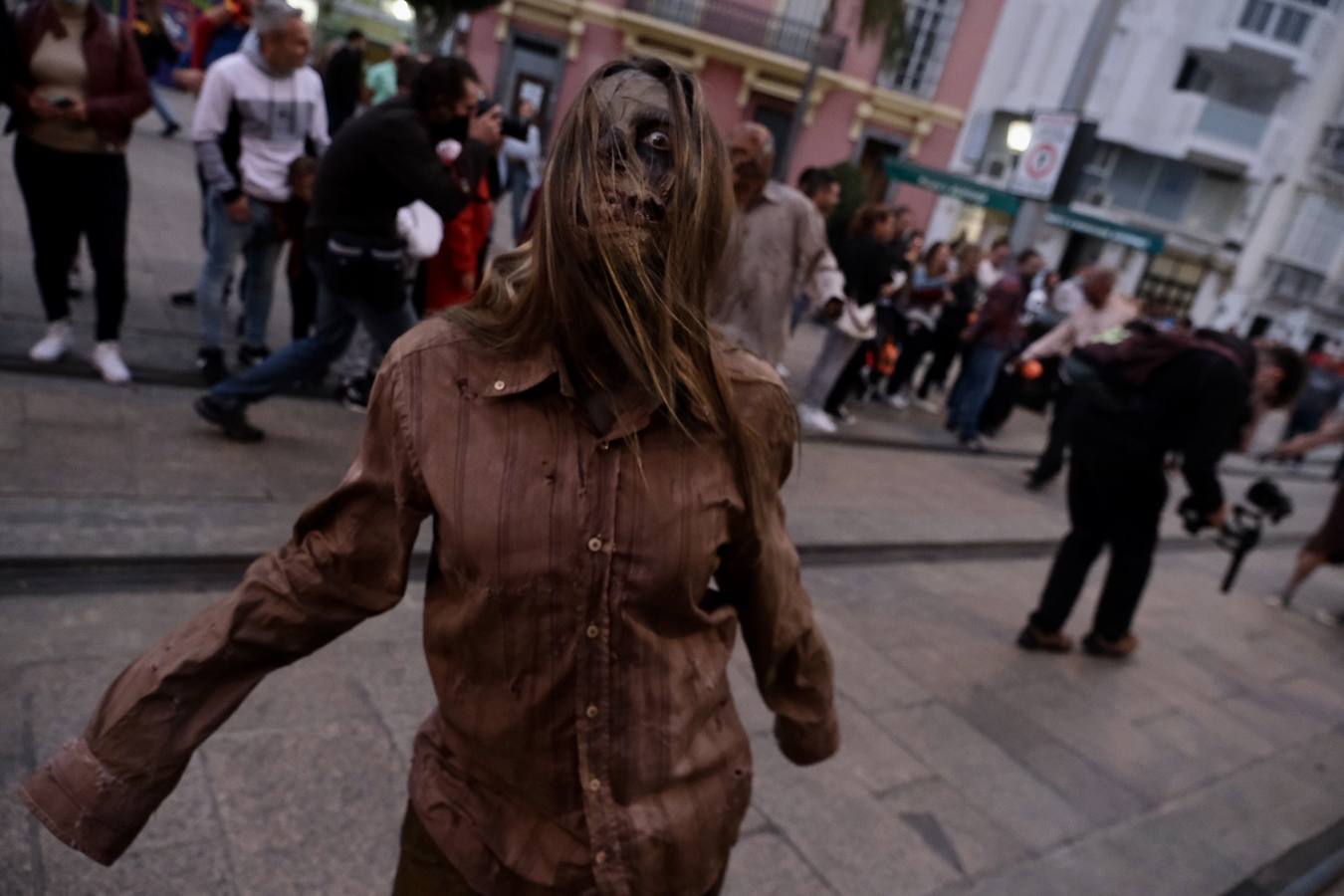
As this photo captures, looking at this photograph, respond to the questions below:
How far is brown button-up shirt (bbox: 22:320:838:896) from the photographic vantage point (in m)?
1.24

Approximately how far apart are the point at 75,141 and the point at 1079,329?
714cm

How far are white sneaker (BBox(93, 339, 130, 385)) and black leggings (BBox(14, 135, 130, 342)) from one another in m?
0.04

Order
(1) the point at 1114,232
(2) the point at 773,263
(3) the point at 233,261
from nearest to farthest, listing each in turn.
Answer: (3) the point at 233,261
(2) the point at 773,263
(1) the point at 1114,232

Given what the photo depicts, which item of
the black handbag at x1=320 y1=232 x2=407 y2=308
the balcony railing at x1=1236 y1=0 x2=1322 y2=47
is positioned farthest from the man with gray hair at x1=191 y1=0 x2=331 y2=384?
the balcony railing at x1=1236 y1=0 x2=1322 y2=47

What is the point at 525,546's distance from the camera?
4.06 ft

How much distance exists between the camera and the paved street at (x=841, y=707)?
96.4 inches

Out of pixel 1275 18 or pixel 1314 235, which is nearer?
pixel 1275 18

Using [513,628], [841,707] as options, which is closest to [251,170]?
[841,707]

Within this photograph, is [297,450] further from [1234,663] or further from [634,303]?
[1234,663]

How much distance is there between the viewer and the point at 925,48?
2573cm

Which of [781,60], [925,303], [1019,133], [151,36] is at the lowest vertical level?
[925,303]

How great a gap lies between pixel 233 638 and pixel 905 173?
14.2 metres

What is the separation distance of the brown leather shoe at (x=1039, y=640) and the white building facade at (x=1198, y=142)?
23.8 metres

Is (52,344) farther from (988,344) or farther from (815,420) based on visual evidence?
(988,344)
